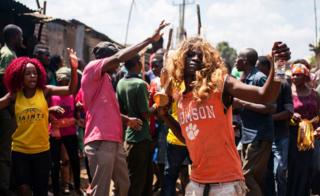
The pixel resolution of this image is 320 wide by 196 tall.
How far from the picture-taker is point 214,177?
2.96 metres

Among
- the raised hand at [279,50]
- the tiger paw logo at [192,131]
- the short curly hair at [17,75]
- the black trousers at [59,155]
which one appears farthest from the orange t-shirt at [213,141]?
the black trousers at [59,155]

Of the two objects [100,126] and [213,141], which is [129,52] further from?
[213,141]

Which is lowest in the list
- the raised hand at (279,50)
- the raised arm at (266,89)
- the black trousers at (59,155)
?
→ the black trousers at (59,155)

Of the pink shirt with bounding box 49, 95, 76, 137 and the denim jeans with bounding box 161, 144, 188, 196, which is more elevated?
the pink shirt with bounding box 49, 95, 76, 137

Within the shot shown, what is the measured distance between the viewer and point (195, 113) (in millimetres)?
2998

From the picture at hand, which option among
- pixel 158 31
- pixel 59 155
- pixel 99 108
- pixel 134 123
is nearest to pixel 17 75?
pixel 99 108

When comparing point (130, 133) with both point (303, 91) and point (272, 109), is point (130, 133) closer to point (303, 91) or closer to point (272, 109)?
point (272, 109)

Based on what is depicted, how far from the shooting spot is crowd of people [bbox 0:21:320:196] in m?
2.96

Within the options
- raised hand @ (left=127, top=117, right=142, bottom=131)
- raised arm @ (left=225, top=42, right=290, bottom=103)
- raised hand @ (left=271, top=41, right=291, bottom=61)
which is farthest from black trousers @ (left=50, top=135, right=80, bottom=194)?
raised hand @ (left=271, top=41, right=291, bottom=61)

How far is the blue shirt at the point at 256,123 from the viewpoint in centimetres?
505

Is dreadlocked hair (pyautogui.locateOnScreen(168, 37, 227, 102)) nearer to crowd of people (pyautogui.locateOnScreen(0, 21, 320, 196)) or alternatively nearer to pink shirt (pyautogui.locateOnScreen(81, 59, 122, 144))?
crowd of people (pyautogui.locateOnScreen(0, 21, 320, 196))

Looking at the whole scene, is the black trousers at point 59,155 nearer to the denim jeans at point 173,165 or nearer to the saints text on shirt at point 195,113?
the denim jeans at point 173,165

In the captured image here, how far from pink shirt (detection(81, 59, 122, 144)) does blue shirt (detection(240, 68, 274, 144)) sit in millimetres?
1472

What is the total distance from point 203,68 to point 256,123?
7.38 feet
